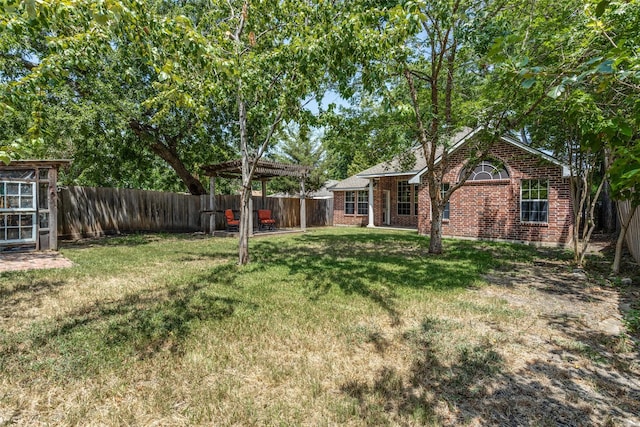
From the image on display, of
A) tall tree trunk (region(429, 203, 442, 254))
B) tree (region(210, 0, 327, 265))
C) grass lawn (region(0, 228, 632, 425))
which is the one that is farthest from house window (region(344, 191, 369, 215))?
grass lawn (region(0, 228, 632, 425))

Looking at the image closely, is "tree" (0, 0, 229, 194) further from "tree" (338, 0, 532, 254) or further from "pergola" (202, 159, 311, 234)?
"tree" (338, 0, 532, 254)

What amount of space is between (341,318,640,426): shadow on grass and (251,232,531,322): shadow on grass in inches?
46.5

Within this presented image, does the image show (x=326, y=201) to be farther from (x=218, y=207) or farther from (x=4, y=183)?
(x=4, y=183)

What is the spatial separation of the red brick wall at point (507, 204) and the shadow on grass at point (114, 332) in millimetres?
10755

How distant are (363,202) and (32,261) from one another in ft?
53.4

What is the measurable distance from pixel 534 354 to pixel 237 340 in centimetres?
304

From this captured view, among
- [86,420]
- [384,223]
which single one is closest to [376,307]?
[86,420]

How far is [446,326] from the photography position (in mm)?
3904

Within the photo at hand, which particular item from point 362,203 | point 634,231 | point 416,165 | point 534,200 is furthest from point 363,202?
point 634,231

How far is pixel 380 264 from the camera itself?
757 centimetres

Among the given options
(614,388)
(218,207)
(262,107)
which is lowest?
(614,388)

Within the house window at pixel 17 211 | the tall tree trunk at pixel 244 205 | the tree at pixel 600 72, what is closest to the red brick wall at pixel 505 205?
the tree at pixel 600 72

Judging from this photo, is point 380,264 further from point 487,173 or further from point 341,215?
point 341,215

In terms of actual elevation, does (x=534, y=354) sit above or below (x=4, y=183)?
below
